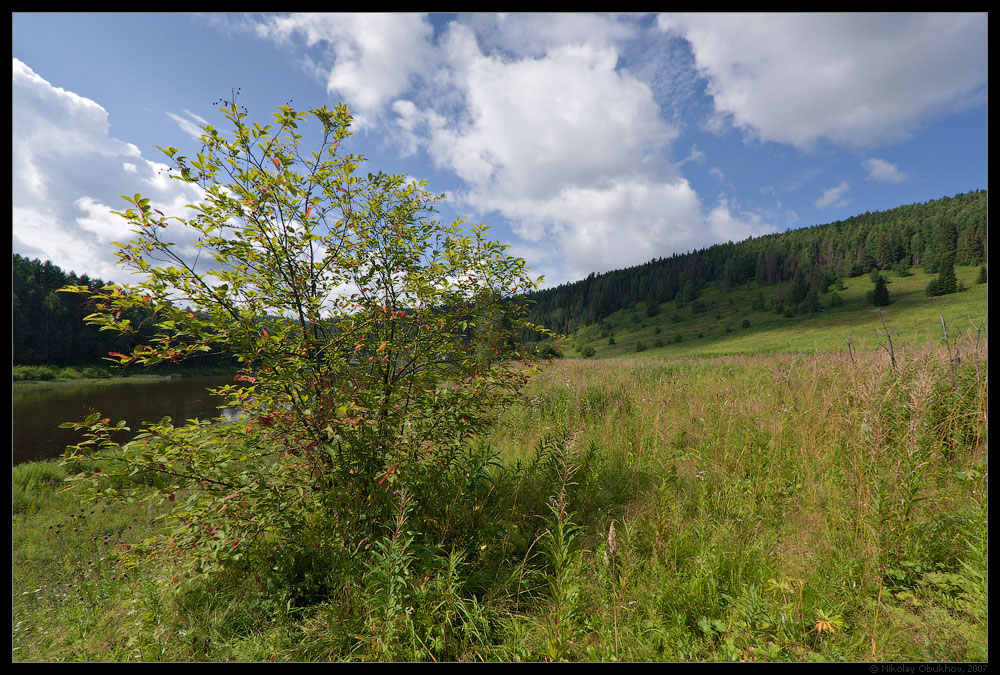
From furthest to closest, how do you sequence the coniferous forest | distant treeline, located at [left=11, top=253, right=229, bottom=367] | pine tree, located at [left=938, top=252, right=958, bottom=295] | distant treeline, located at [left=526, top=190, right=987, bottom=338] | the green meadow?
distant treeline, located at [left=526, top=190, right=987, bottom=338] → pine tree, located at [left=938, top=252, right=958, bottom=295] → the coniferous forest → distant treeline, located at [left=11, top=253, right=229, bottom=367] → the green meadow

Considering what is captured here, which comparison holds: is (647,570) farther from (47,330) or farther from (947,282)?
(947,282)

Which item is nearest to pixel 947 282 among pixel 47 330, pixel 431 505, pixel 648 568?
pixel 648 568

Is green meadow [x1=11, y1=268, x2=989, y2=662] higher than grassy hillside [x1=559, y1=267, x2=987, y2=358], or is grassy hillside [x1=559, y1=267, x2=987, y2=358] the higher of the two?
grassy hillside [x1=559, y1=267, x2=987, y2=358]

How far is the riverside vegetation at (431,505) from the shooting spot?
2.30 m

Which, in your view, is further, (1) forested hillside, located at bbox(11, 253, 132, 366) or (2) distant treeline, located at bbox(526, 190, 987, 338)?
(2) distant treeline, located at bbox(526, 190, 987, 338)

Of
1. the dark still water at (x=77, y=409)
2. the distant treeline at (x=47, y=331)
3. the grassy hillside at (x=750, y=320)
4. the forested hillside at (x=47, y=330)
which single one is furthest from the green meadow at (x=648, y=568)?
the forested hillside at (x=47, y=330)

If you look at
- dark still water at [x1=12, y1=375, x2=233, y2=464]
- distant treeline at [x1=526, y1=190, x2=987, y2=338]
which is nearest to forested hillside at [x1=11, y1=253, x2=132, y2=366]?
dark still water at [x1=12, y1=375, x2=233, y2=464]

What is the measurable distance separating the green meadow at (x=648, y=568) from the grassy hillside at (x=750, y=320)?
42349 mm

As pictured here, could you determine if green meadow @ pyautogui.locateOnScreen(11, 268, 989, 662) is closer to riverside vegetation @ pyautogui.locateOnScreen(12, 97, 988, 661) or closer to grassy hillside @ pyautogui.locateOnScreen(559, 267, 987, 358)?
riverside vegetation @ pyautogui.locateOnScreen(12, 97, 988, 661)

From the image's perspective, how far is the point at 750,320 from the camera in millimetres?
79625

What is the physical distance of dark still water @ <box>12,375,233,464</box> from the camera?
1741 cm

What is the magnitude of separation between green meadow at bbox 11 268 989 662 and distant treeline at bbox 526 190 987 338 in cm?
8348

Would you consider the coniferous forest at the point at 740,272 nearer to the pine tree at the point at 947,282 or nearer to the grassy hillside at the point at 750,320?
the pine tree at the point at 947,282

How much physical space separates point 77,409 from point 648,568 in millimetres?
40993
